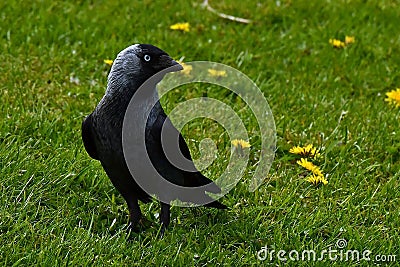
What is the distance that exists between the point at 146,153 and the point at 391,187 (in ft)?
5.68

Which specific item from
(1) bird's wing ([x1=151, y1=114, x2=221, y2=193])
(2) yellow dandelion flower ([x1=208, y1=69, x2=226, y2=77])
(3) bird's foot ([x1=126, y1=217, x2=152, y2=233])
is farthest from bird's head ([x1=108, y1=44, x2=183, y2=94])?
(2) yellow dandelion flower ([x1=208, y1=69, x2=226, y2=77])

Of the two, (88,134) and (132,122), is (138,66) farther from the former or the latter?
(88,134)

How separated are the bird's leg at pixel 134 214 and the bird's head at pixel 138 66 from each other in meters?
0.62

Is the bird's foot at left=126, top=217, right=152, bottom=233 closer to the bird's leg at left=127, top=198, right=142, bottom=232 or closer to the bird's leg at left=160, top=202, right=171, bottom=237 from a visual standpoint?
the bird's leg at left=127, top=198, right=142, bottom=232

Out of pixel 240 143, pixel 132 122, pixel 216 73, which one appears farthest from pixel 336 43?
pixel 132 122

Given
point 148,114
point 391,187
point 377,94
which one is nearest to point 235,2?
point 377,94

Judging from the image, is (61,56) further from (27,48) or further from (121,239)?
(121,239)

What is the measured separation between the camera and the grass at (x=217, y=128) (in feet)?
12.2

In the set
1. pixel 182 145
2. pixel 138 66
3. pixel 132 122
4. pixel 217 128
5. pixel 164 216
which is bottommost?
pixel 217 128

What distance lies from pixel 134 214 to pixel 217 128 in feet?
4.62

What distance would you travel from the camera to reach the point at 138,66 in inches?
144

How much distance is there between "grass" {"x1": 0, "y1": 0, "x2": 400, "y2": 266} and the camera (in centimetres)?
371

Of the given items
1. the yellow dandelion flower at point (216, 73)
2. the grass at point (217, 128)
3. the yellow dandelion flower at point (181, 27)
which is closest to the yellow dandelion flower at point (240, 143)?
the grass at point (217, 128)

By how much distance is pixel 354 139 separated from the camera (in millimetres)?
5012
